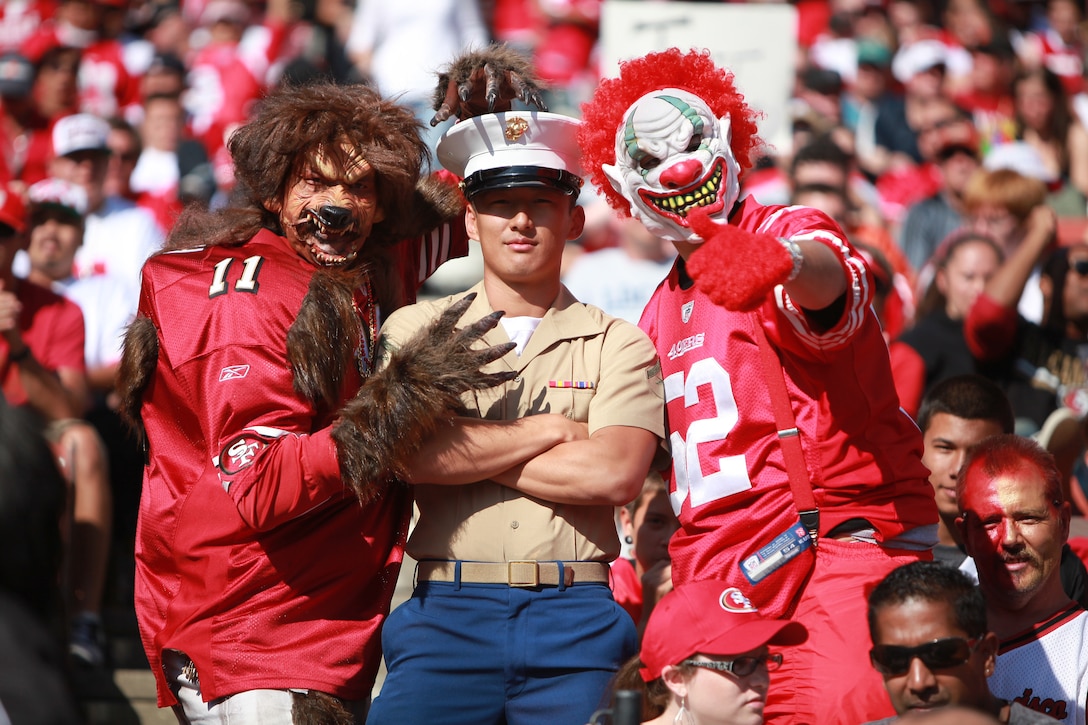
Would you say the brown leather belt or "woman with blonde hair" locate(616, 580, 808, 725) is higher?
the brown leather belt

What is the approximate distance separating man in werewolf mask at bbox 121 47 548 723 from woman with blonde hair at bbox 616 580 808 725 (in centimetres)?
78

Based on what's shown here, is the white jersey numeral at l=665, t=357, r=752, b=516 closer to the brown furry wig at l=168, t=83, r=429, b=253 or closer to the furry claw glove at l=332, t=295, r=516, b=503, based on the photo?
the furry claw glove at l=332, t=295, r=516, b=503

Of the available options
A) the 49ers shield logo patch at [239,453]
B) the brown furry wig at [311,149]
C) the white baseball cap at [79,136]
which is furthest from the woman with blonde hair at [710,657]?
the white baseball cap at [79,136]

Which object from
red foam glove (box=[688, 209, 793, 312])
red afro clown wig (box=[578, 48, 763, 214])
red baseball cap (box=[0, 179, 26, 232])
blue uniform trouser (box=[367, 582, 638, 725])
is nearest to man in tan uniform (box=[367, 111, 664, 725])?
blue uniform trouser (box=[367, 582, 638, 725])

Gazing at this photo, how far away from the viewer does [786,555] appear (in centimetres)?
352

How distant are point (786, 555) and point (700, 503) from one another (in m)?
0.28

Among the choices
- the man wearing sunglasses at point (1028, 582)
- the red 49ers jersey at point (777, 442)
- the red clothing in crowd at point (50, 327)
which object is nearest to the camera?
the red 49ers jersey at point (777, 442)

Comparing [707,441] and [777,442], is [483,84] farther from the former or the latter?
[777,442]

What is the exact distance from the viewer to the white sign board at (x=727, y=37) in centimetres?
830

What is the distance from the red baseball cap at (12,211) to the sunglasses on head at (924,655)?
451 cm

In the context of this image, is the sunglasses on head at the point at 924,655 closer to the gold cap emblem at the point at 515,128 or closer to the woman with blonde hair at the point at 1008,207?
the gold cap emblem at the point at 515,128

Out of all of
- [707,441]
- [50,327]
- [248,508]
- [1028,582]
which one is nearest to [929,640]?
[707,441]

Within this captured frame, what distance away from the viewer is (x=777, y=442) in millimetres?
3611

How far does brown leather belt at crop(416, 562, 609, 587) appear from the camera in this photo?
365 centimetres
